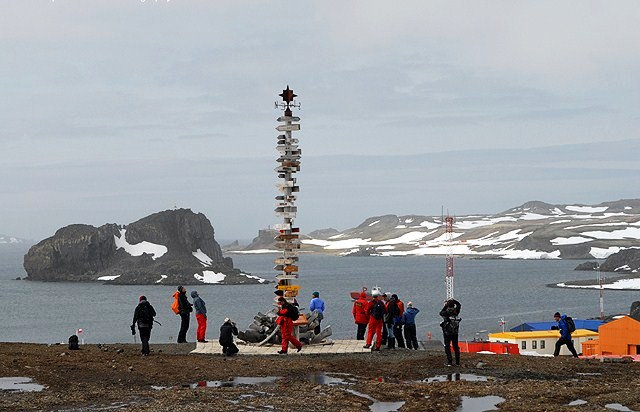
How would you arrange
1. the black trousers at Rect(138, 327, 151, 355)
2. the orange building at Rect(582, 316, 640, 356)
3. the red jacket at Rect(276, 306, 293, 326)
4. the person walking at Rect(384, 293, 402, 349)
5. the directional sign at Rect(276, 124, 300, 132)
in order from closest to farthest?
the black trousers at Rect(138, 327, 151, 355), the red jacket at Rect(276, 306, 293, 326), the person walking at Rect(384, 293, 402, 349), the directional sign at Rect(276, 124, 300, 132), the orange building at Rect(582, 316, 640, 356)

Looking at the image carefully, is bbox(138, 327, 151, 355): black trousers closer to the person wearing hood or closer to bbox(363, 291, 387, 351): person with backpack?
the person wearing hood

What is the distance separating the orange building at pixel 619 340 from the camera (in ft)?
179

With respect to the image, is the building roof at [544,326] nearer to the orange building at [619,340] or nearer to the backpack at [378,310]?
the orange building at [619,340]

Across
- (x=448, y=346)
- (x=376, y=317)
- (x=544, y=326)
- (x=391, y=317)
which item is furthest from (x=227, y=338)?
(x=544, y=326)

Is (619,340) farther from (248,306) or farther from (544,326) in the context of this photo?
(248,306)

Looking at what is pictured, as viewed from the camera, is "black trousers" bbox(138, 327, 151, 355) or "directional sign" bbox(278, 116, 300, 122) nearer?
"black trousers" bbox(138, 327, 151, 355)

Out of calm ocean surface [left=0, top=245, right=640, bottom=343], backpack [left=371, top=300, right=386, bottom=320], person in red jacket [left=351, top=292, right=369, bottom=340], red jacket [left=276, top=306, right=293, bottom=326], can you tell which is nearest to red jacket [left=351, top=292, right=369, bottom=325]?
person in red jacket [left=351, top=292, right=369, bottom=340]

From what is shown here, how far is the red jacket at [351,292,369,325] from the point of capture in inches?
1105

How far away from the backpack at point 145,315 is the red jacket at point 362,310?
259 inches

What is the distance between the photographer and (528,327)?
7731cm

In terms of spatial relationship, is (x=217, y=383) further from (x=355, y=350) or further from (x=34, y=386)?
(x=355, y=350)

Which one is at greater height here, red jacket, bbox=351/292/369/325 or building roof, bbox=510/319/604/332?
red jacket, bbox=351/292/369/325

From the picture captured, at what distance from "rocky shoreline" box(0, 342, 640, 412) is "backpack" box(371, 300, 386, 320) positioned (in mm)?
1196

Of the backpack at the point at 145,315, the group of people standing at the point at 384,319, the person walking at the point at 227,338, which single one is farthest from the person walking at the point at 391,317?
the backpack at the point at 145,315
